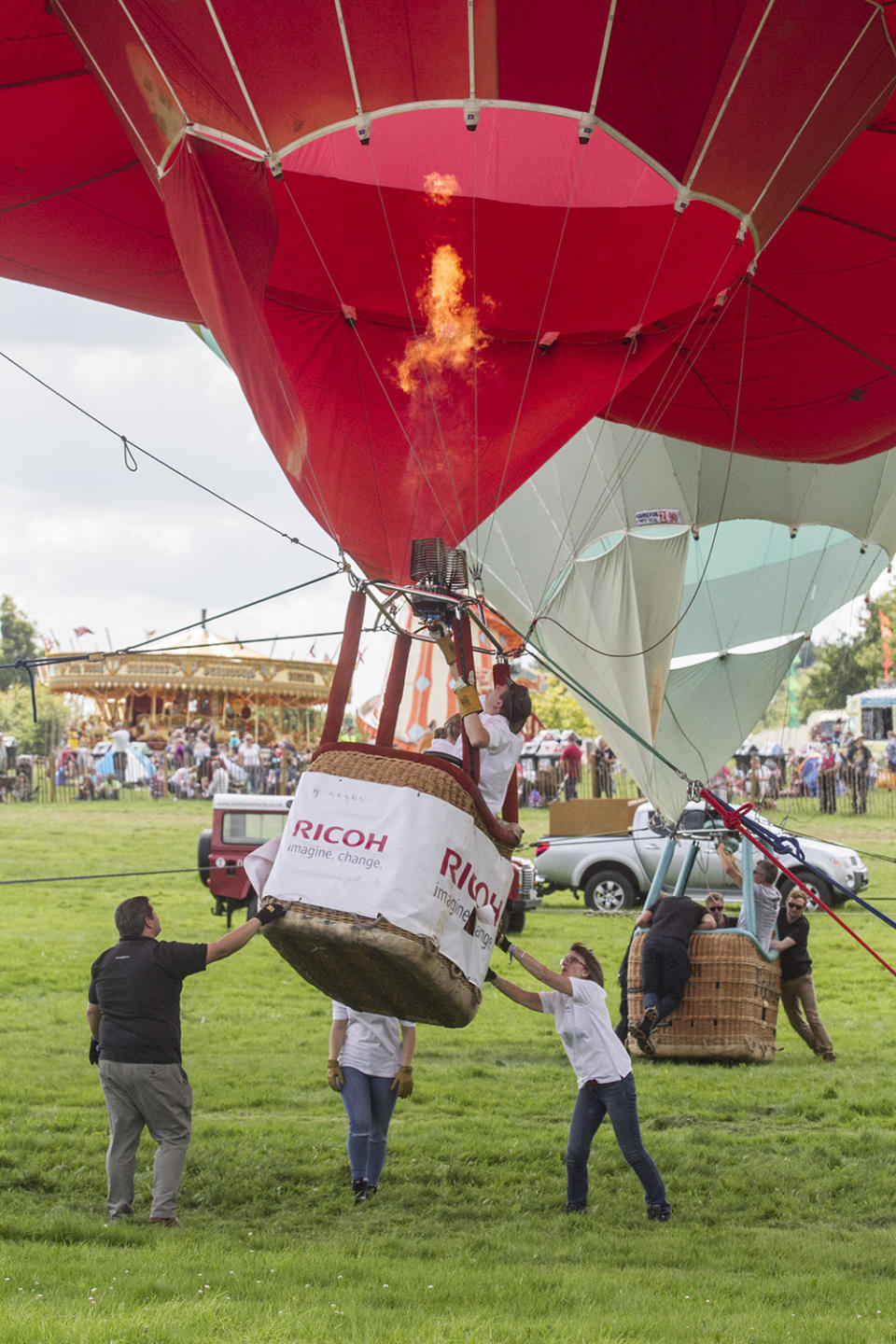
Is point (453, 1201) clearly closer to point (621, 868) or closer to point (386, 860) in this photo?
point (386, 860)

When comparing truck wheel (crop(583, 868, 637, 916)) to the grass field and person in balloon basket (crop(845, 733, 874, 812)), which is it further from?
person in balloon basket (crop(845, 733, 874, 812))

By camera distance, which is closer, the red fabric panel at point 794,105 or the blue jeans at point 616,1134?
the blue jeans at point 616,1134

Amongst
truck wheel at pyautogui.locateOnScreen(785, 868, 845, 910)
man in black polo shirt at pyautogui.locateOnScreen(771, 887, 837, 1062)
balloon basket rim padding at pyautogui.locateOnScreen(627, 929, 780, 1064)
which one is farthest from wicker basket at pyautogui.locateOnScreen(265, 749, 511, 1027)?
truck wheel at pyautogui.locateOnScreen(785, 868, 845, 910)

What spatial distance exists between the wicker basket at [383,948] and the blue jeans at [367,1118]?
46.4 inches

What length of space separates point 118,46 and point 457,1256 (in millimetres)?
5650

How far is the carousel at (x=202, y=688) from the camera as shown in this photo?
1598 inches

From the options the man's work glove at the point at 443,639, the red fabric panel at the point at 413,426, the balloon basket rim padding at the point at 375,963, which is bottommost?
the balloon basket rim padding at the point at 375,963

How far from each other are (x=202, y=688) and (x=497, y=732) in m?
36.8

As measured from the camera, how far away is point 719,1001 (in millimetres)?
9461

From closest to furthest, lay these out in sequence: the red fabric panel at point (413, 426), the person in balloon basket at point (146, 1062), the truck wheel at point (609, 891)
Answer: the person in balloon basket at point (146, 1062) < the red fabric panel at point (413, 426) < the truck wheel at point (609, 891)

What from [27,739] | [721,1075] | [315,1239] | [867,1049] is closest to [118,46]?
[315,1239]

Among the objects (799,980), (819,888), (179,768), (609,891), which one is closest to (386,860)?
(799,980)

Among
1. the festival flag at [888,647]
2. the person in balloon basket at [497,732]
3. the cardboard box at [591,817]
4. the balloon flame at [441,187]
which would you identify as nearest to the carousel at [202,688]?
the festival flag at [888,647]

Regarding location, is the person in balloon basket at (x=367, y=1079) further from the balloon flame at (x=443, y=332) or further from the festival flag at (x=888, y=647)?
the festival flag at (x=888, y=647)
